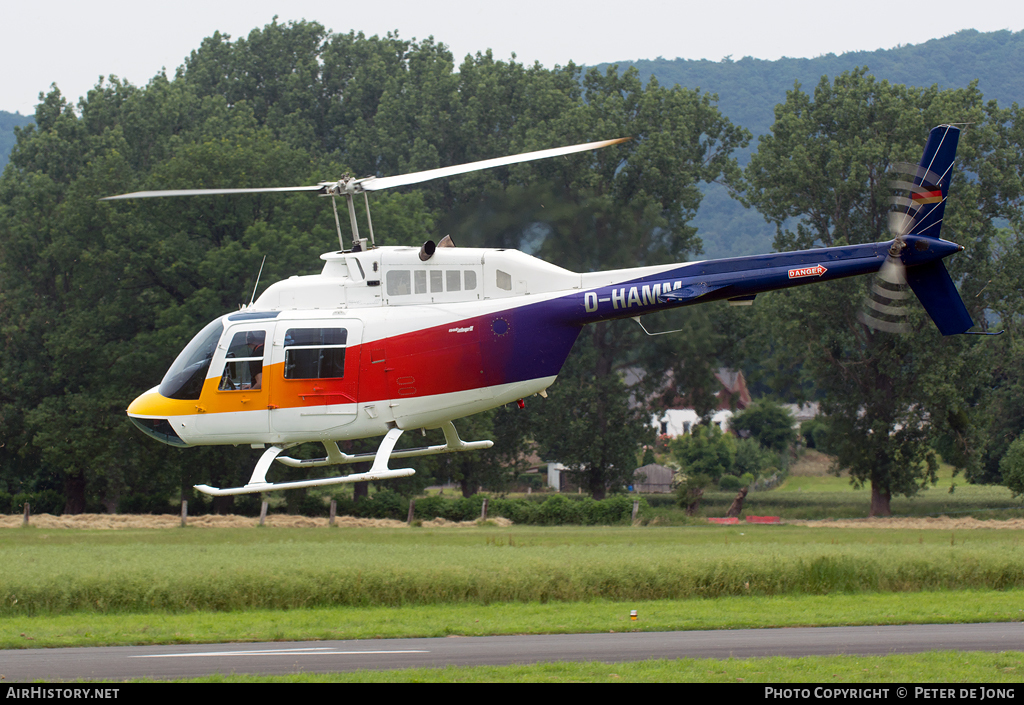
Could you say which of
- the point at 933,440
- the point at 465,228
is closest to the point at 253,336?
the point at 465,228

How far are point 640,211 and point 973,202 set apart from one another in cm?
1529

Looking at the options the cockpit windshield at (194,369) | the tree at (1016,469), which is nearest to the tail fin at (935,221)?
the cockpit windshield at (194,369)

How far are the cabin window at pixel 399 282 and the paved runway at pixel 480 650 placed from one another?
216 inches

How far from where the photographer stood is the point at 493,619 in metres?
18.8

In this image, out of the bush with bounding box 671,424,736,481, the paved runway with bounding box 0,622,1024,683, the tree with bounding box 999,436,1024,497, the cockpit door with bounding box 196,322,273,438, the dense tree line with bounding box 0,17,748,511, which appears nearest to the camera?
the paved runway with bounding box 0,622,1024,683

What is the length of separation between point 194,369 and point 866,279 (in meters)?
40.1

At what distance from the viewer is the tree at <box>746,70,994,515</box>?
49.3 m

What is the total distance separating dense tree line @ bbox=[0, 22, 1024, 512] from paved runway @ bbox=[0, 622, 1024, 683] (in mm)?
22872

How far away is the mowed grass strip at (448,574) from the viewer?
20078 millimetres

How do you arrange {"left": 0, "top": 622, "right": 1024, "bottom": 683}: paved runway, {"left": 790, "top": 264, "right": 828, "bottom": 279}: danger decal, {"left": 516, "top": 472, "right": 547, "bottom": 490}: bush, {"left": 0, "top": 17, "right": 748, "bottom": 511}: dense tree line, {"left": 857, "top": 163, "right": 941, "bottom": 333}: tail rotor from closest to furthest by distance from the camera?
{"left": 0, "top": 622, "right": 1024, "bottom": 683}: paved runway
{"left": 790, "top": 264, "right": 828, "bottom": 279}: danger decal
{"left": 857, "top": 163, "right": 941, "bottom": 333}: tail rotor
{"left": 0, "top": 17, "right": 748, "bottom": 511}: dense tree line
{"left": 516, "top": 472, "right": 547, "bottom": 490}: bush

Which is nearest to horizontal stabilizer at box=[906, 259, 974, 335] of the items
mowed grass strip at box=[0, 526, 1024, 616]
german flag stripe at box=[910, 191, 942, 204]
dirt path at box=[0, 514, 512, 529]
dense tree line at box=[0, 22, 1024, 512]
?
german flag stripe at box=[910, 191, 942, 204]

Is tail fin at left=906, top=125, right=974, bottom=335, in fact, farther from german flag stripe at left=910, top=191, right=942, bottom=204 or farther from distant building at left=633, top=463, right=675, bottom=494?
Answer: distant building at left=633, top=463, right=675, bottom=494

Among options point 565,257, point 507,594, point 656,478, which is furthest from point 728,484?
point 507,594

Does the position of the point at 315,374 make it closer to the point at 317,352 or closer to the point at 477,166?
the point at 317,352
